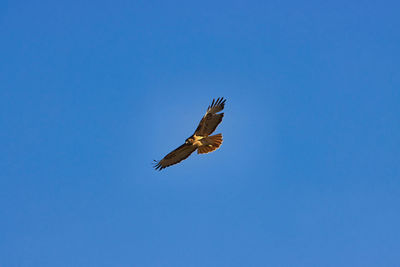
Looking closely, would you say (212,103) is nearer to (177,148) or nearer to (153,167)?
Result: (177,148)

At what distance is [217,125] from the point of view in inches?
915

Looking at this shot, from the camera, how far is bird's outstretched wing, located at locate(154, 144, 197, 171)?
2367 cm

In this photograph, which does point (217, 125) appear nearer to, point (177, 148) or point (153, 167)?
point (177, 148)

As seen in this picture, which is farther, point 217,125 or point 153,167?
point 153,167

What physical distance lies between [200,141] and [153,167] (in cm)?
262

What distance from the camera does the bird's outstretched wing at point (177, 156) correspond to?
2367cm

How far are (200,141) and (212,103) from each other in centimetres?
150

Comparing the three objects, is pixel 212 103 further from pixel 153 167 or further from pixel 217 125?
pixel 153 167

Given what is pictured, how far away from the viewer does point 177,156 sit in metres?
24.3

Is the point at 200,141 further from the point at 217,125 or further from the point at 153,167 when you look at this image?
the point at 153,167

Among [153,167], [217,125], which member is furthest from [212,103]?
[153,167]

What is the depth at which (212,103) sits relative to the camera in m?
23.4

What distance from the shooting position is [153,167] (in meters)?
24.9

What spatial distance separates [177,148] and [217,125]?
181 cm
